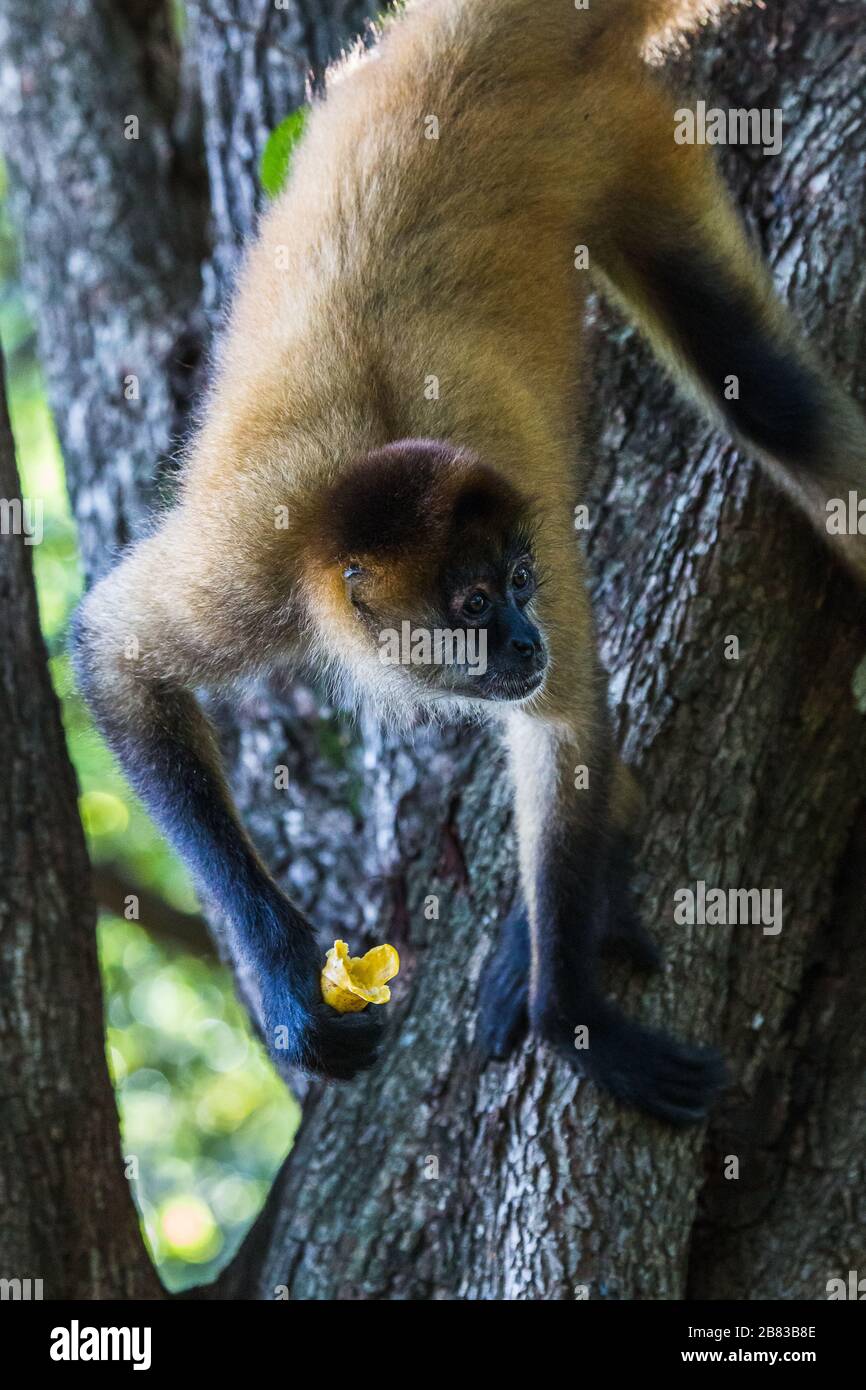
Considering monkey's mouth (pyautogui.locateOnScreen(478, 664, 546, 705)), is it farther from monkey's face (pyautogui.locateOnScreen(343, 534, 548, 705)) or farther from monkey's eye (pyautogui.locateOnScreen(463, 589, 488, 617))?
monkey's eye (pyautogui.locateOnScreen(463, 589, 488, 617))

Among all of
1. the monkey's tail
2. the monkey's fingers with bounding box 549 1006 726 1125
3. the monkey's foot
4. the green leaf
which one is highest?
the green leaf

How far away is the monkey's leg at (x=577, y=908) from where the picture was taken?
5258mm

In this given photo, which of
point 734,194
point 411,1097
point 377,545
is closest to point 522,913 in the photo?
point 411,1097

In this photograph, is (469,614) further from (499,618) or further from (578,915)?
(578,915)

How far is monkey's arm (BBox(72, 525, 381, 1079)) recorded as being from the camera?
195 inches

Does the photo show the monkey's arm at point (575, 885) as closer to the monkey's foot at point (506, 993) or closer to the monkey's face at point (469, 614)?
the monkey's foot at point (506, 993)

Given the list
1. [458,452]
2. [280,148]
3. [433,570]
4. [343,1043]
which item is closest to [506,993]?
[343,1043]

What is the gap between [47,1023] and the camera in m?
5.00

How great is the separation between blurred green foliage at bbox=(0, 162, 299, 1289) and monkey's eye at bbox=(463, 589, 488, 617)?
5.03 meters

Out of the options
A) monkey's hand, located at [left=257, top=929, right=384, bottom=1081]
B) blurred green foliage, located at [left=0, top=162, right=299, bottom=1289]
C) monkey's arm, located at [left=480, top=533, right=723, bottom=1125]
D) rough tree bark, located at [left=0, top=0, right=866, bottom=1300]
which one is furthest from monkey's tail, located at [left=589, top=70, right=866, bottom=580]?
blurred green foliage, located at [left=0, top=162, right=299, bottom=1289]

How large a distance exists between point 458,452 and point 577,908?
178 cm

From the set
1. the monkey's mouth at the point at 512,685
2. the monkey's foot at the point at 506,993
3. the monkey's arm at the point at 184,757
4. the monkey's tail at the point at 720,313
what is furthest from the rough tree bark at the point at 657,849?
the monkey's mouth at the point at 512,685
